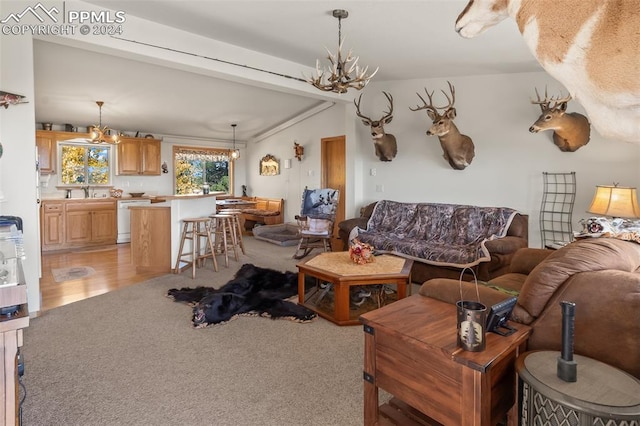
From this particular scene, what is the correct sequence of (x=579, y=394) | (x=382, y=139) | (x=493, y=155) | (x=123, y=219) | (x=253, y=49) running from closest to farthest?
(x=579, y=394)
(x=253, y=49)
(x=493, y=155)
(x=382, y=139)
(x=123, y=219)

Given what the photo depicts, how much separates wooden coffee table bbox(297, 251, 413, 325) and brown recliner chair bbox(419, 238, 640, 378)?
129 cm

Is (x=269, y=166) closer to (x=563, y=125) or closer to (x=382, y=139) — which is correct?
(x=382, y=139)

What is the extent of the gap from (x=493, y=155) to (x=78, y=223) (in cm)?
699

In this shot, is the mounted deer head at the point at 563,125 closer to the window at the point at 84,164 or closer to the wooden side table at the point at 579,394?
the wooden side table at the point at 579,394

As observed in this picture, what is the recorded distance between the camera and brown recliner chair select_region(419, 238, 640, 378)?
1.33 meters

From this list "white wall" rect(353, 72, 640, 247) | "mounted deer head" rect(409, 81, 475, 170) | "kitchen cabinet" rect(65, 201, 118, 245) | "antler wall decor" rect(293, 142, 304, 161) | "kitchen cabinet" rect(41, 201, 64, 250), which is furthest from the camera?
"antler wall decor" rect(293, 142, 304, 161)

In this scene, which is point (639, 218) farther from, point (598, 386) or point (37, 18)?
point (37, 18)

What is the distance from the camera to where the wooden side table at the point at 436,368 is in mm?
1273

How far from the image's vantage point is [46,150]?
633 cm

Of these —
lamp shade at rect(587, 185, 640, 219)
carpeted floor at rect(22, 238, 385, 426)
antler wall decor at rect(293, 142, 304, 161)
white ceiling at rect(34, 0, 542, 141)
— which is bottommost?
carpeted floor at rect(22, 238, 385, 426)

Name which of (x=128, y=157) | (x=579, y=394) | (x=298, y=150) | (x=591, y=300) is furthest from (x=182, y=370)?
(x=128, y=157)

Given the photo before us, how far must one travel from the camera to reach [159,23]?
362 cm

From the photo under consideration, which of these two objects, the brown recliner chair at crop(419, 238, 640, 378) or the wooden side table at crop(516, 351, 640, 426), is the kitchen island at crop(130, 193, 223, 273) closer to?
the brown recliner chair at crop(419, 238, 640, 378)

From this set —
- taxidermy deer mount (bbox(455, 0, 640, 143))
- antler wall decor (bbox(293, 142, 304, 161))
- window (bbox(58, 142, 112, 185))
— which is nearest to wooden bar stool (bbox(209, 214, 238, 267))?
antler wall decor (bbox(293, 142, 304, 161))
